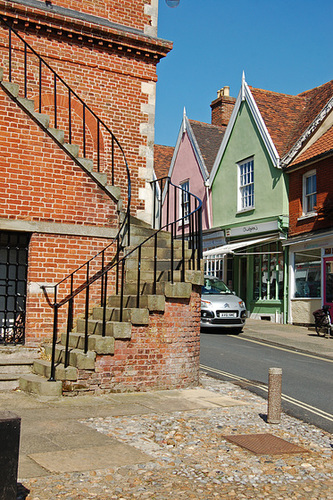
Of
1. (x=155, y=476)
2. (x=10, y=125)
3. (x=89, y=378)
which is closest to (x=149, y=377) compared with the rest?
(x=89, y=378)

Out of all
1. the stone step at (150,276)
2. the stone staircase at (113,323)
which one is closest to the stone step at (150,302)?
the stone staircase at (113,323)

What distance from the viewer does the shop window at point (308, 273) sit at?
20.6 metres

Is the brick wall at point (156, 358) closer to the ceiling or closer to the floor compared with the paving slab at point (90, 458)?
closer to the ceiling

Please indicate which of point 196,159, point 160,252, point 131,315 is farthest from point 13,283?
point 196,159

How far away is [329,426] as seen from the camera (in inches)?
289

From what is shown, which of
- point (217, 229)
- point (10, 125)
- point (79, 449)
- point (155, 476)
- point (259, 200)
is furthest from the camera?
point (217, 229)

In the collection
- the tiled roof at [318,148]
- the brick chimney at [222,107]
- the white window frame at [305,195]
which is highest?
the brick chimney at [222,107]

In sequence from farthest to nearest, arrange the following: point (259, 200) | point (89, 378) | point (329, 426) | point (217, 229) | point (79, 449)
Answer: point (217, 229), point (259, 200), point (89, 378), point (329, 426), point (79, 449)

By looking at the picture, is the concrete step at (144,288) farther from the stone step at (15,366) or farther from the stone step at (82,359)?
the stone step at (15,366)

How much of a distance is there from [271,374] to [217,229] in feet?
62.5

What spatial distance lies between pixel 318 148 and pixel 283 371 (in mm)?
11910

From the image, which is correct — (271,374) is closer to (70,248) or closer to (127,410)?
(127,410)

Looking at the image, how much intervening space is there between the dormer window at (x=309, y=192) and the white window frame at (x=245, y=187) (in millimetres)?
2922

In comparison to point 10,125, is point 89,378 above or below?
below
